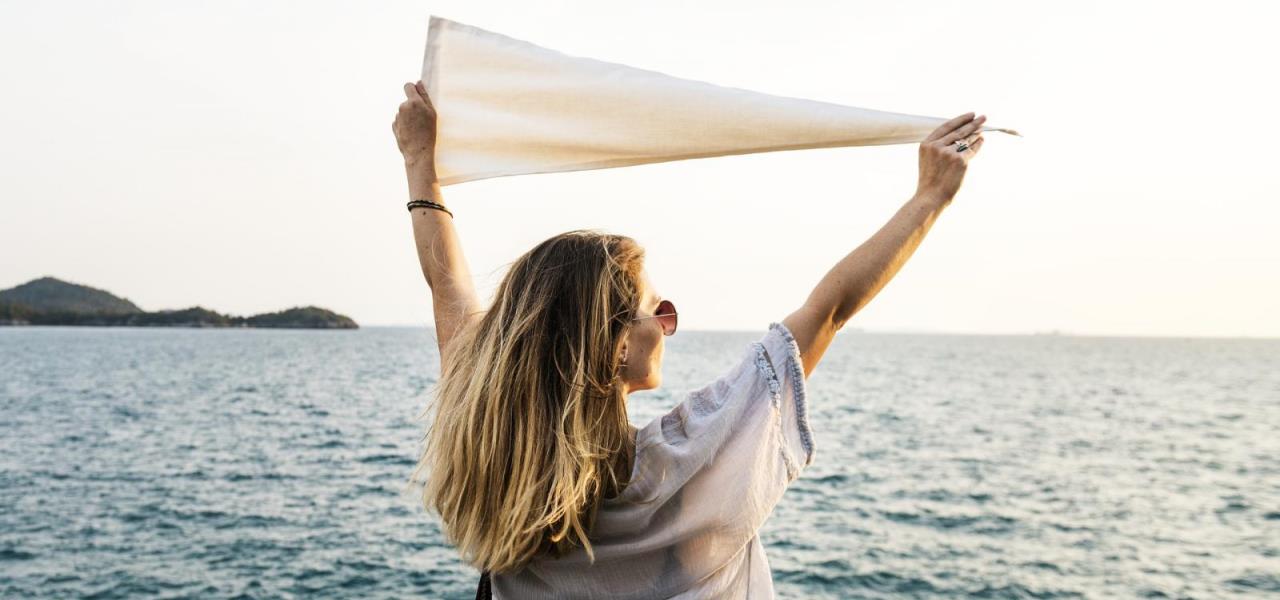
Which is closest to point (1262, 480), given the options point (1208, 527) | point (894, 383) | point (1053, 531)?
point (1208, 527)

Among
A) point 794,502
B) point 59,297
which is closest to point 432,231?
point 794,502

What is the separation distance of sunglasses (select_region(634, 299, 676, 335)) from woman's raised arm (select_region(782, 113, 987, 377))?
0.74 ft

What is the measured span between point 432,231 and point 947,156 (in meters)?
1.16

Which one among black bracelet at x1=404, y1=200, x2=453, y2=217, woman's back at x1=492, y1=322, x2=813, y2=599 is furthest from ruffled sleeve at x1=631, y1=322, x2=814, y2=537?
black bracelet at x1=404, y1=200, x2=453, y2=217

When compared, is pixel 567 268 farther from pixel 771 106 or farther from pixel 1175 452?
pixel 1175 452

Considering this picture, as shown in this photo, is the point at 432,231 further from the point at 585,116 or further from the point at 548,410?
the point at 548,410

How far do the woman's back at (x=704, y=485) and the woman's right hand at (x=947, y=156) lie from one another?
0.44m

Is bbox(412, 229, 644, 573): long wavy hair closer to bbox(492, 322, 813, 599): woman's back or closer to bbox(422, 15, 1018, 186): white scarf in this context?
bbox(492, 322, 813, 599): woman's back

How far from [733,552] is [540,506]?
36cm

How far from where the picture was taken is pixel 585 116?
7.29 ft

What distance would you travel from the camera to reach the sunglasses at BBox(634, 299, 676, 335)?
1767mm

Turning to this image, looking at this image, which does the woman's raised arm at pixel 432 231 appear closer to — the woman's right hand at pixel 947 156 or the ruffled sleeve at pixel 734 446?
the ruffled sleeve at pixel 734 446

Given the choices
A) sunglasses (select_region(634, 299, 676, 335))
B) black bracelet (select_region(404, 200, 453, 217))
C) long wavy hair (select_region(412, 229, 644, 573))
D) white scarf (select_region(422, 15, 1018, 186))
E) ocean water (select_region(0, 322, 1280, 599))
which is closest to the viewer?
long wavy hair (select_region(412, 229, 644, 573))

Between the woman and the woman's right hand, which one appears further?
the woman's right hand
